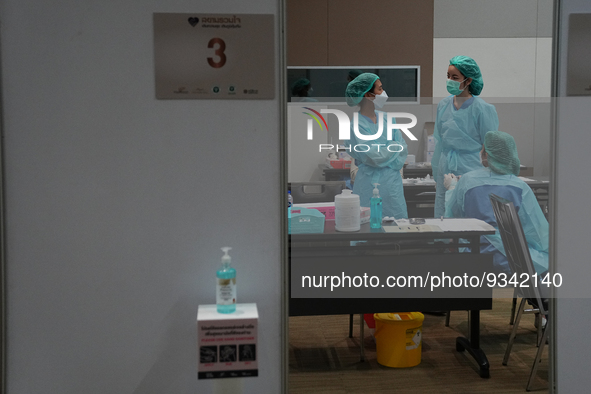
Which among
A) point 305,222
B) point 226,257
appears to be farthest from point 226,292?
point 305,222

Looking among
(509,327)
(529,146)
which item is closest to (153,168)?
(509,327)

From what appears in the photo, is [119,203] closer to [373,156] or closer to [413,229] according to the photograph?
[413,229]

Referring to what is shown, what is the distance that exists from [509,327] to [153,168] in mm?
2552

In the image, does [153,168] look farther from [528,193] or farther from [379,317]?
[528,193]

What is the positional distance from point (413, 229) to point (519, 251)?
503mm

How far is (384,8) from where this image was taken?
184 inches

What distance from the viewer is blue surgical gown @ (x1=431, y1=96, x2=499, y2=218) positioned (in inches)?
150

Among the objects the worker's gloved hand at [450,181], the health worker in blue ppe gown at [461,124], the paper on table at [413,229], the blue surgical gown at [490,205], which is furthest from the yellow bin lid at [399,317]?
the health worker in blue ppe gown at [461,124]

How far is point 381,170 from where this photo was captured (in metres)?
3.76

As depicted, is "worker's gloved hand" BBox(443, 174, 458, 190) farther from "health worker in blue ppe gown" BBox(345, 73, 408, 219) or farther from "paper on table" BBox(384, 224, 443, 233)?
"paper on table" BBox(384, 224, 443, 233)

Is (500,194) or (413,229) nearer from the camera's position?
(413,229)

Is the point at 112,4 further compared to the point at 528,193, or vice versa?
the point at 528,193

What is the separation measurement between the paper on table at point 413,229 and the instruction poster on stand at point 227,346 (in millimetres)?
1255

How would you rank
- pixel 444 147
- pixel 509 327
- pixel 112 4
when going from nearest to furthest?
pixel 112 4, pixel 509 327, pixel 444 147
